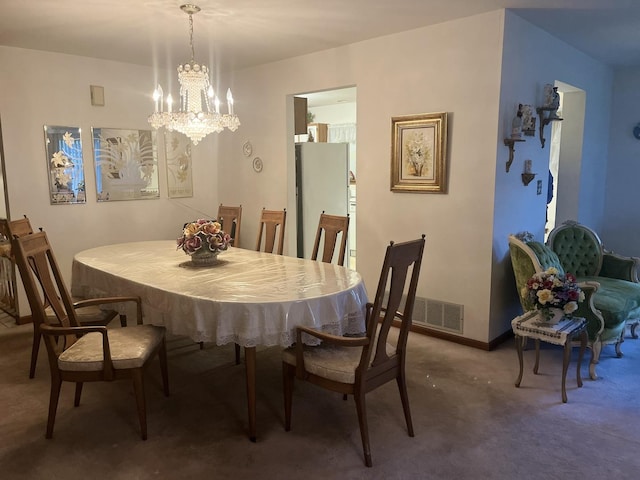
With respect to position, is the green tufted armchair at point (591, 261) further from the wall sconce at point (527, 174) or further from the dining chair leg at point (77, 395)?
the dining chair leg at point (77, 395)

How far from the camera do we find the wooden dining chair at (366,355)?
2.15m

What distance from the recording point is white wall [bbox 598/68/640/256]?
534cm

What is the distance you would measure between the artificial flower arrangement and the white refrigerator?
211 cm

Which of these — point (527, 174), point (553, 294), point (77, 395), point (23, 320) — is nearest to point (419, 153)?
point (527, 174)

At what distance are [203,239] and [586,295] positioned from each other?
2.69 m

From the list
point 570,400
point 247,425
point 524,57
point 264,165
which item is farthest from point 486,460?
point 264,165

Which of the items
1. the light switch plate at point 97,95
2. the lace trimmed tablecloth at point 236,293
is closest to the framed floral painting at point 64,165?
the light switch plate at point 97,95

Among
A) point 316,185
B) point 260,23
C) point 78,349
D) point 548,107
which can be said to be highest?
point 260,23

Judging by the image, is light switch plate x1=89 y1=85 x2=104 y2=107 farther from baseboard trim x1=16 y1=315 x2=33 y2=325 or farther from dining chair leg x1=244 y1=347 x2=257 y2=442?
dining chair leg x1=244 y1=347 x2=257 y2=442

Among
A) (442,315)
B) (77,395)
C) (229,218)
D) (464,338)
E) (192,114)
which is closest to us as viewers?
(77,395)

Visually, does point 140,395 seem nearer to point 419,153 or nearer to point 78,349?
point 78,349

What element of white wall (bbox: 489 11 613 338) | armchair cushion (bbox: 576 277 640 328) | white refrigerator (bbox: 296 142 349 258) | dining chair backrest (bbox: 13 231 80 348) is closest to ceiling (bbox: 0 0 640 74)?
white wall (bbox: 489 11 613 338)

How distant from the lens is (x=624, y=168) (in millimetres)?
5449

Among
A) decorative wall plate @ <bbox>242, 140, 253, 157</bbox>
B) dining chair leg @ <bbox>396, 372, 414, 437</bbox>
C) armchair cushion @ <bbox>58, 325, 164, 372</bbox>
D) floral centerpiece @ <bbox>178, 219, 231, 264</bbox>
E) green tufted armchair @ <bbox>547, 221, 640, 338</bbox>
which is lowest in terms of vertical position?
dining chair leg @ <bbox>396, 372, 414, 437</bbox>
